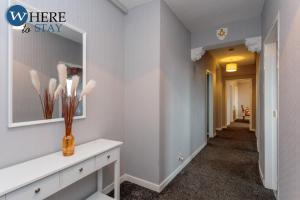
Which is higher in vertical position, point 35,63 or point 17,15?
point 17,15

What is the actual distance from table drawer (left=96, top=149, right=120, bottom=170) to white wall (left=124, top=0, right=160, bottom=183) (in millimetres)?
589

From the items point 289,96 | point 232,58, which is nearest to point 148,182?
point 289,96

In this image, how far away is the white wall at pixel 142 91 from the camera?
6.95ft

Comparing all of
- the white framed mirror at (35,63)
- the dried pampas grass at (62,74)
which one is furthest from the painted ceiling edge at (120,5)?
the dried pampas grass at (62,74)

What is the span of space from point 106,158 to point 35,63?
1.09 meters

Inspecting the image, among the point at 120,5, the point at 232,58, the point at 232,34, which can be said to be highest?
the point at 232,58

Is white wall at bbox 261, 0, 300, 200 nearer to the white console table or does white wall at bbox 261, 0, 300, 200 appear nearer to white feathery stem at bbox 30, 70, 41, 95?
the white console table

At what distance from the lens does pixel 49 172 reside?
1.06 metres

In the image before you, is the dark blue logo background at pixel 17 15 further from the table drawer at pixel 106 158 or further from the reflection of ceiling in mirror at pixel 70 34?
the table drawer at pixel 106 158

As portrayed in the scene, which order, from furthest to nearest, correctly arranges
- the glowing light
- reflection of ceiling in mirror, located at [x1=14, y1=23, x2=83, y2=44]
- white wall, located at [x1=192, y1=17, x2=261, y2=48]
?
the glowing light < white wall, located at [x1=192, y1=17, x2=261, y2=48] < reflection of ceiling in mirror, located at [x1=14, y1=23, x2=83, y2=44]

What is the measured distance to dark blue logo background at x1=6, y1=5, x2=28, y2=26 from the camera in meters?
1.18

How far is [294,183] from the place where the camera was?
42.0 inches

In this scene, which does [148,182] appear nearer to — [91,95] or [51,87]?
[91,95]

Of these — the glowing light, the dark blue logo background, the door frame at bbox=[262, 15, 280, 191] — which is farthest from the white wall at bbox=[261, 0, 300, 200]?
the glowing light
